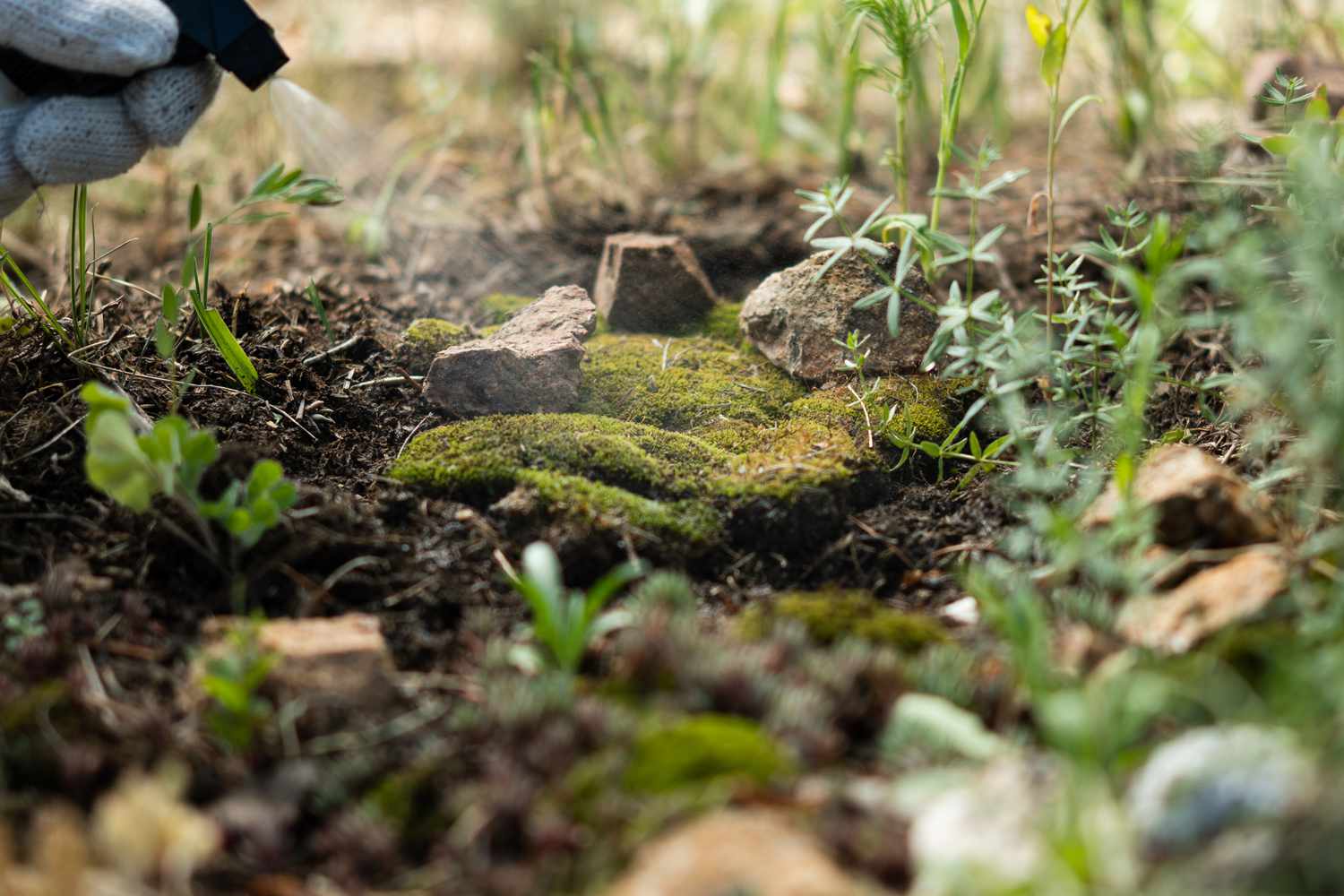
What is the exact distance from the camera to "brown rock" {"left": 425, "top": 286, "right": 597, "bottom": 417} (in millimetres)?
2500

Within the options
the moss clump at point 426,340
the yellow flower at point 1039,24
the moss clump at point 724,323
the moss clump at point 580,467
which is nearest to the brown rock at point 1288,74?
the yellow flower at point 1039,24

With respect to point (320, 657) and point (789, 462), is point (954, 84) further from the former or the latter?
point (320, 657)

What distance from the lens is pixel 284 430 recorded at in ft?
7.98

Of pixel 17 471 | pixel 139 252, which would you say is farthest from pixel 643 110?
pixel 17 471

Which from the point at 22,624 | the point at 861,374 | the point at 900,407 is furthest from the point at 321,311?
the point at 900,407

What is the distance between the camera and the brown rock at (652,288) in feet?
9.56

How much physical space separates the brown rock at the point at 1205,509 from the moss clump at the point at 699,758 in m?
0.83

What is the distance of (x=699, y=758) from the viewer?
1.45 m

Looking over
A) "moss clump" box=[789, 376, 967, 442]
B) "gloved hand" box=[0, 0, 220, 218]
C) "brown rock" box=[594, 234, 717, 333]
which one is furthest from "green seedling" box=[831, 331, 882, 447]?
"gloved hand" box=[0, 0, 220, 218]

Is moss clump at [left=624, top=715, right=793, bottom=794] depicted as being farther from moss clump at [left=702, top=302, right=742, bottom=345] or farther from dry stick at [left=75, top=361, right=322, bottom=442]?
moss clump at [left=702, top=302, right=742, bottom=345]

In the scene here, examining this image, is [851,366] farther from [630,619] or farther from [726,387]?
[630,619]

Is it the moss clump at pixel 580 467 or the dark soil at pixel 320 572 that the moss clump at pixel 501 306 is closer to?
the dark soil at pixel 320 572

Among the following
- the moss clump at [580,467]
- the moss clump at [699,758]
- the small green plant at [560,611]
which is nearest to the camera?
the moss clump at [699,758]

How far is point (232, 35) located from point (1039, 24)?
183 cm
